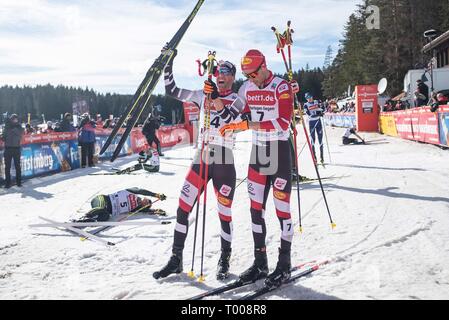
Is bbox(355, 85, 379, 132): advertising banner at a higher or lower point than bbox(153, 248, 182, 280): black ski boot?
higher

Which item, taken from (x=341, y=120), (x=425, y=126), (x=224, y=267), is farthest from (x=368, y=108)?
(x=224, y=267)

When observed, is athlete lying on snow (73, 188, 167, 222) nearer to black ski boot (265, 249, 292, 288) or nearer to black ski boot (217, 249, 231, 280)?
black ski boot (217, 249, 231, 280)

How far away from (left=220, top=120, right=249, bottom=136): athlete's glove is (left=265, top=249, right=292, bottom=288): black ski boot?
135 centimetres

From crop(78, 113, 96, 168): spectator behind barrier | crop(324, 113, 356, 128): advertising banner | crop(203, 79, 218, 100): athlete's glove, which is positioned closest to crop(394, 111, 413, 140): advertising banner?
crop(324, 113, 356, 128): advertising banner

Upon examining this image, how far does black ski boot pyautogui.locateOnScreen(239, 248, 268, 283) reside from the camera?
169 inches

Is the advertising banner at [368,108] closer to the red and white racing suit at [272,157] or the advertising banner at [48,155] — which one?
the advertising banner at [48,155]

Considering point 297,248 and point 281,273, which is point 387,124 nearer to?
point 297,248

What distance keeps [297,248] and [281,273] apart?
4.13ft

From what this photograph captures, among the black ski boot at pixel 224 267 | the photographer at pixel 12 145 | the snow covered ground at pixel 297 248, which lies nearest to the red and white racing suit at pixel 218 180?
the black ski boot at pixel 224 267

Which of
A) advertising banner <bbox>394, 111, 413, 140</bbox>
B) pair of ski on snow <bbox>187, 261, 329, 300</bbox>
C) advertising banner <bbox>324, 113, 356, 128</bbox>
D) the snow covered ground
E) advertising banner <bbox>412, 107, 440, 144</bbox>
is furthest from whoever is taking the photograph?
advertising banner <bbox>324, 113, 356, 128</bbox>

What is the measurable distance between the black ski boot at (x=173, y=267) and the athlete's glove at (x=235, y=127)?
4.61 ft
